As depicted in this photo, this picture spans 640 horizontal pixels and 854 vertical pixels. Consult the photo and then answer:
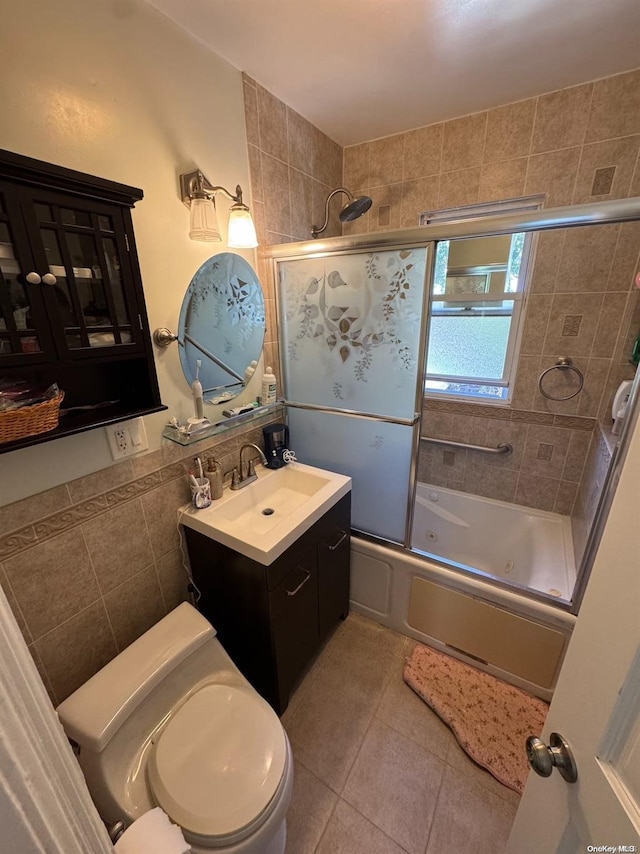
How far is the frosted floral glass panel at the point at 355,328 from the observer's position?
1.43 metres

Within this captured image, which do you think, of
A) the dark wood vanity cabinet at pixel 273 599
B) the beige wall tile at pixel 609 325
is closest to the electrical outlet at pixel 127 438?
the dark wood vanity cabinet at pixel 273 599

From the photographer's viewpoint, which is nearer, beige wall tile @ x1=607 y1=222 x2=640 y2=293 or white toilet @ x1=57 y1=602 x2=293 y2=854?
white toilet @ x1=57 y1=602 x2=293 y2=854

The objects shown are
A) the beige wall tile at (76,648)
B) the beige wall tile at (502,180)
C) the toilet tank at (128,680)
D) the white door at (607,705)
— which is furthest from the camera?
the beige wall tile at (502,180)

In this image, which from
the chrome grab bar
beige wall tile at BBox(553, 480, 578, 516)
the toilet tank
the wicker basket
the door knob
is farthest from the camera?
the chrome grab bar

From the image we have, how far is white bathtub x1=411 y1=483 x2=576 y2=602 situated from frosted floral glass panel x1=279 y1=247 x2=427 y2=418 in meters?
0.94

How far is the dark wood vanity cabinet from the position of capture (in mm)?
1286

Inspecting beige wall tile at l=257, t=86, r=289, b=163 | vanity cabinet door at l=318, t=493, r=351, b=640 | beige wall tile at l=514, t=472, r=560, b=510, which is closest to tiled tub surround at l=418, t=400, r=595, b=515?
beige wall tile at l=514, t=472, r=560, b=510

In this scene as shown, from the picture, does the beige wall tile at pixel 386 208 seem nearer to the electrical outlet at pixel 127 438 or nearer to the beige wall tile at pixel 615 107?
the beige wall tile at pixel 615 107

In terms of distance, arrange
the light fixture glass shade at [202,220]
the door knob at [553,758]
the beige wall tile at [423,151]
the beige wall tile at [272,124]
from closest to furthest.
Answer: the door knob at [553,758] < the light fixture glass shade at [202,220] < the beige wall tile at [272,124] < the beige wall tile at [423,151]

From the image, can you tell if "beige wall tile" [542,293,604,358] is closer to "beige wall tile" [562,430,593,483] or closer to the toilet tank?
"beige wall tile" [562,430,593,483]

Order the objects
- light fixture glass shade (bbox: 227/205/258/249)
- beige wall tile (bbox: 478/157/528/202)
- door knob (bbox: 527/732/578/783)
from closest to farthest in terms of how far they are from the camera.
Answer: door knob (bbox: 527/732/578/783) < light fixture glass shade (bbox: 227/205/258/249) < beige wall tile (bbox: 478/157/528/202)

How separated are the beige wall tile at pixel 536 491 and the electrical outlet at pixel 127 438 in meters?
2.19

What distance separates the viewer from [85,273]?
3.17ft

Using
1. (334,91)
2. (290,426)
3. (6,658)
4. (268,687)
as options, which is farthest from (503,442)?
A: (6,658)
